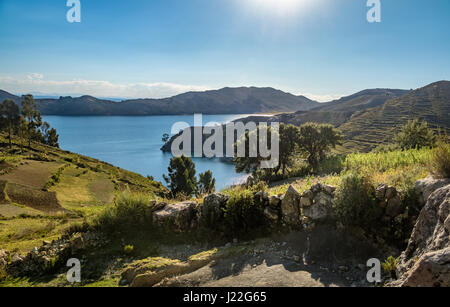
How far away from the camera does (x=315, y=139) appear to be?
1087 inches

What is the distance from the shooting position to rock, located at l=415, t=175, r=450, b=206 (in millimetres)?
5379

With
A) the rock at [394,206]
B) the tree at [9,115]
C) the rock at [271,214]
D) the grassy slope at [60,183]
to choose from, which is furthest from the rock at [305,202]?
the tree at [9,115]

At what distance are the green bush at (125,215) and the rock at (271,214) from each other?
3671mm

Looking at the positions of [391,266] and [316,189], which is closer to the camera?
[391,266]

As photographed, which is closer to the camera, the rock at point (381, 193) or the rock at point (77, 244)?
the rock at point (381, 193)

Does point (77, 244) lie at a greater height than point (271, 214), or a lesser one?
lesser

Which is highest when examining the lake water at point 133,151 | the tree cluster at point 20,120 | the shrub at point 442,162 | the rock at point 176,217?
the tree cluster at point 20,120

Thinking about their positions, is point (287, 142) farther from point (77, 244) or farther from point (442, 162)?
point (77, 244)

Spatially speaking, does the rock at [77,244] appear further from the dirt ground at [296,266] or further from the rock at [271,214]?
the rock at [271,214]

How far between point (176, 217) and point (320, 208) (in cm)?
420

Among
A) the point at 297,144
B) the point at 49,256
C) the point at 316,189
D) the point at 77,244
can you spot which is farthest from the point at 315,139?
the point at 49,256

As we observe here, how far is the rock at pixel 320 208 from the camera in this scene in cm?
643

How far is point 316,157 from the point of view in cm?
2873
